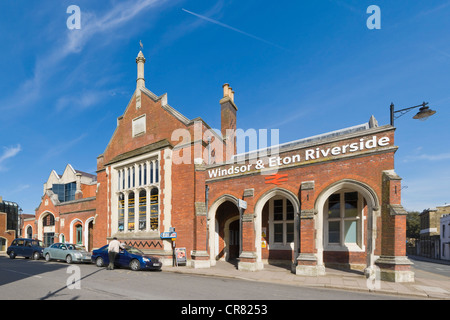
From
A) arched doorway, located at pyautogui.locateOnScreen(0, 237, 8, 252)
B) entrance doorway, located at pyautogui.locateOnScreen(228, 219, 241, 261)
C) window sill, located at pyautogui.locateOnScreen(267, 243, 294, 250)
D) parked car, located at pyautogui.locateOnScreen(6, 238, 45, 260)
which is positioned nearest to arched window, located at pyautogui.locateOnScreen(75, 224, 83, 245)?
parked car, located at pyautogui.locateOnScreen(6, 238, 45, 260)

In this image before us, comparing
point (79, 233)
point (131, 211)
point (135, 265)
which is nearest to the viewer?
point (135, 265)

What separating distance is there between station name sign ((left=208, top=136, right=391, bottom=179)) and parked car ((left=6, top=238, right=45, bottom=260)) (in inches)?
607

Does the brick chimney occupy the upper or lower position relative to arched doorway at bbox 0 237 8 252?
upper

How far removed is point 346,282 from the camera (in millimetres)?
10805

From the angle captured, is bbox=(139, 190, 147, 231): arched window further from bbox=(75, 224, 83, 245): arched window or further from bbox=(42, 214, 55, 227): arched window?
bbox=(42, 214, 55, 227): arched window

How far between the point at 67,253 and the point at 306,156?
53.0ft

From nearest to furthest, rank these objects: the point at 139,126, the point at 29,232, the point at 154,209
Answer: the point at 154,209 → the point at 139,126 → the point at 29,232

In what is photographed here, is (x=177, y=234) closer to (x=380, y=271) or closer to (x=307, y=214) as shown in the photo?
(x=307, y=214)

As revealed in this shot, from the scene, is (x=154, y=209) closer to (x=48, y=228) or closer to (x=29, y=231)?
(x=48, y=228)

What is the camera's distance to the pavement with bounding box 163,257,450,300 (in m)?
9.18

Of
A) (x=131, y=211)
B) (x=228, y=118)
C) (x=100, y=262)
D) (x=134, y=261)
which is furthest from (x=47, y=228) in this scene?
(x=228, y=118)

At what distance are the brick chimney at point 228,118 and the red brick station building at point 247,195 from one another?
0.08m

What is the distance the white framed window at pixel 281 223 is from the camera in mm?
16656

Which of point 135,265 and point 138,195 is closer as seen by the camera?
point 135,265
